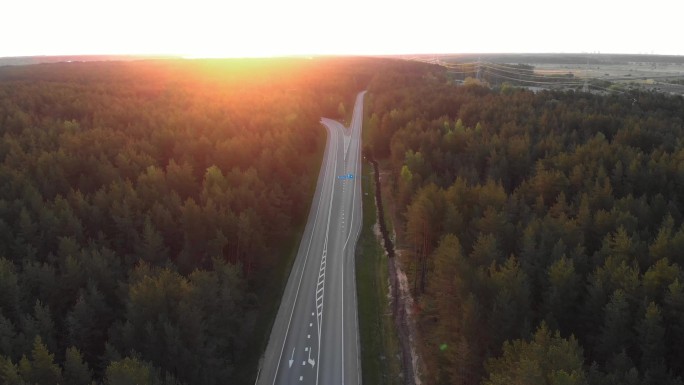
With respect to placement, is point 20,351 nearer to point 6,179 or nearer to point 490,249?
point 6,179

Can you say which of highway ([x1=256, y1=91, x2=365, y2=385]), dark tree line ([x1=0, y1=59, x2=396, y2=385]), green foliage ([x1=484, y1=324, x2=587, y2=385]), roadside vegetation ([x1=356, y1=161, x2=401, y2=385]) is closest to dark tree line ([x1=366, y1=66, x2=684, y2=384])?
green foliage ([x1=484, y1=324, x2=587, y2=385])

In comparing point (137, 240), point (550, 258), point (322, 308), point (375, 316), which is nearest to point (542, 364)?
point (550, 258)

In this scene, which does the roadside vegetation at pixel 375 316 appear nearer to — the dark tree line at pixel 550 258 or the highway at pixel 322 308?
the highway at pixel 322 308

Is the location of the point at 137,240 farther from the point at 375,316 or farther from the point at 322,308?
the point at 375,316

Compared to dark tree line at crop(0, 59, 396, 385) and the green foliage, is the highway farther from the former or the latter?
the green foliage

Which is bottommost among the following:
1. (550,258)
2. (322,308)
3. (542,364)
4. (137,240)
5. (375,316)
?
(375,316)

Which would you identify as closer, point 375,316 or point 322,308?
point 375,316

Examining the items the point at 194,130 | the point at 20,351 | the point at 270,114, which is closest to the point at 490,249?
the point at 20,351

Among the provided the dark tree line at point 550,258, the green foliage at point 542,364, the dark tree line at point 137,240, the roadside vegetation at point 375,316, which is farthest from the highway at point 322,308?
the green foliage at point 542,364
